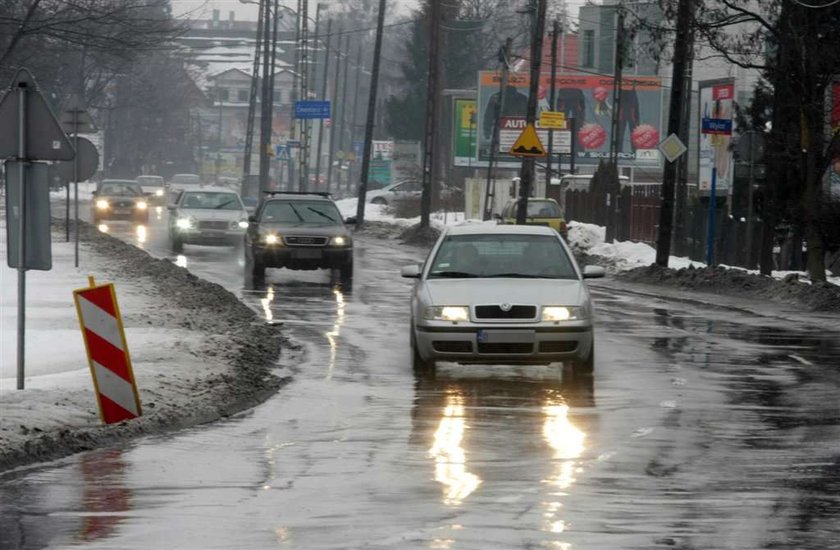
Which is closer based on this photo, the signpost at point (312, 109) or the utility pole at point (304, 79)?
the signpost at point (312, 109)

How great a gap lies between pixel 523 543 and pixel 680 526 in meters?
1.00

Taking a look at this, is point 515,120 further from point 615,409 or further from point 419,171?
point 615,409

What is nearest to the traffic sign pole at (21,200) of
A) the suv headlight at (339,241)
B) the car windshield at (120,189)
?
the suv headlight at (339,241)

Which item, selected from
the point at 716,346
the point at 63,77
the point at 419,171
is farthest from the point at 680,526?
the point at 419,171

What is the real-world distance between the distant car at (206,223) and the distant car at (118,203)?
1994 cm

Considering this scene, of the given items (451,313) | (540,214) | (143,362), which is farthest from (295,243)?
(540,214)

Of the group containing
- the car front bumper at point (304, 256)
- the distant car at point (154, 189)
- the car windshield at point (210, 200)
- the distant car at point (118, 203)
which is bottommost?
the distant car at point (154, 189)

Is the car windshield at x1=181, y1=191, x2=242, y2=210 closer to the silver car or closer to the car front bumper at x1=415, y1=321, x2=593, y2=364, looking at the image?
the silver car

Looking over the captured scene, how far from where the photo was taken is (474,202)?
72.4 m

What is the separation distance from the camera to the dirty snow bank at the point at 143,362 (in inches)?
487

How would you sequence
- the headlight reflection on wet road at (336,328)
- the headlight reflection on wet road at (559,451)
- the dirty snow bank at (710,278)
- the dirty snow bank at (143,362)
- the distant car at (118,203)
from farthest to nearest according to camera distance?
the distant car at (118,203), the dirty snow bank at (710,278), the headlight reflection on wet road at (336,328), the dirty snow bank at (143,362), the headlight reflection on wet road at (559,451)

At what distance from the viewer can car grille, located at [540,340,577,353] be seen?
16.2 meters

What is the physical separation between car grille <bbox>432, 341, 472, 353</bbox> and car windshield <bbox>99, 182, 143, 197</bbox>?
48.0 metres

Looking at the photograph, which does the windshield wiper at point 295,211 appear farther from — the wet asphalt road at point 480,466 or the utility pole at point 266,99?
the utility pole at point 266,99
